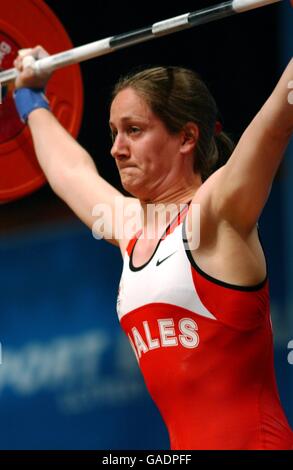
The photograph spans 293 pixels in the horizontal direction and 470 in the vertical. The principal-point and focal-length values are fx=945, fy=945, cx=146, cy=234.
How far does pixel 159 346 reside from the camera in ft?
6.72

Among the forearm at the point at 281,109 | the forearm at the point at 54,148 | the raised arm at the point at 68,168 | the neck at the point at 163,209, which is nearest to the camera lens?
the forearm at the point at 281,109

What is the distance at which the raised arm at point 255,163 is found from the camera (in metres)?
1.79

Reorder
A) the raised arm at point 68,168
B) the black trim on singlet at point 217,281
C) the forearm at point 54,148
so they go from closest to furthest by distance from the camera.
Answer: the black trim on singlet at point 217,281
the raised arm at point 68,168
the forearm at point 54,148

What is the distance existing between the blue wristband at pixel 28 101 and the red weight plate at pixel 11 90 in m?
0.12

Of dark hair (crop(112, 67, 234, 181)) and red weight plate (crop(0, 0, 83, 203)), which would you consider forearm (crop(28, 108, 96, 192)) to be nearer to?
red weight plate (crop(0, 0, 83, 203))

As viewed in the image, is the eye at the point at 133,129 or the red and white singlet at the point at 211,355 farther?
the eye at the point at 133,129

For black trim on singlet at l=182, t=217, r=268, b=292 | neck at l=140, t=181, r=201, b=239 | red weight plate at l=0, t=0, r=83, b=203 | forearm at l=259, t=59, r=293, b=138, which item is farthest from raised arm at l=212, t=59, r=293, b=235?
red weight plate at l=0, t=0, r=83, b=203

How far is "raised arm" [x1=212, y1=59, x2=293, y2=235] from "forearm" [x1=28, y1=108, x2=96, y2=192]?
2.29 ft

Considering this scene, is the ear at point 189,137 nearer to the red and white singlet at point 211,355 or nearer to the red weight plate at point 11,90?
the red and white singlet at point 211,355

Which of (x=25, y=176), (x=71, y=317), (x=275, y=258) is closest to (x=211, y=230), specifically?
(x=25, y=176)

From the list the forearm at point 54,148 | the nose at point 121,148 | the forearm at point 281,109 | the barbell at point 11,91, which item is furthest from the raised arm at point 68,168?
the forearm at point 281,109

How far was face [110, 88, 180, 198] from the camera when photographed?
2.16m

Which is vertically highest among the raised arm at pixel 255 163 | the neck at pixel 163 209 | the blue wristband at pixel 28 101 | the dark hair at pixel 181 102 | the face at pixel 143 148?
the blue wristband at pixel 28 101

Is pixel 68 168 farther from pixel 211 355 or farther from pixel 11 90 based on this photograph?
pixel 211 355
